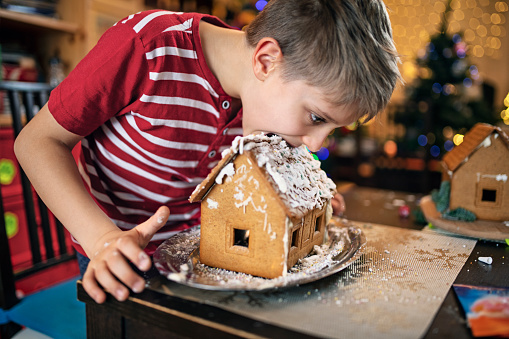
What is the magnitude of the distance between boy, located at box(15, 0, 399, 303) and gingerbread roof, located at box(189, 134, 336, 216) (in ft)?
0.17

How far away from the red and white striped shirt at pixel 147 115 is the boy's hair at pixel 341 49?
8.3 inches

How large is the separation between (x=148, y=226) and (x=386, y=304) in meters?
0.37

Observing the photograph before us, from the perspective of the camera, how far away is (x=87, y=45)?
7.14ft

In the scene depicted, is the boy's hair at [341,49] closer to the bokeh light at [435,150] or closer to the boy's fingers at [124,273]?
the boy's fingers at [124,273]

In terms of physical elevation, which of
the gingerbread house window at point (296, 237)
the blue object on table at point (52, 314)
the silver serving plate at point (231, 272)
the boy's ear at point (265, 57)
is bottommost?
the blue object on table at point (52, 314)

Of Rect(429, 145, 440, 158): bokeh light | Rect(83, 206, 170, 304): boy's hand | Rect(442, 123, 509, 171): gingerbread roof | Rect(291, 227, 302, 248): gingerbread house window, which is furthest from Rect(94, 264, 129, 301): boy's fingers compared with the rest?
Rect(429, 145, 440, 158): bokeh light

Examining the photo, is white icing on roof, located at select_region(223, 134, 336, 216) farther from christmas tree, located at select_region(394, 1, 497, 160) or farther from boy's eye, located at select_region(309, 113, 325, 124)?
christmas tree, located at select_region(394, 1, 497, 160)

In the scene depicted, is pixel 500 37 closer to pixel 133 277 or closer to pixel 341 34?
pixel 341 34

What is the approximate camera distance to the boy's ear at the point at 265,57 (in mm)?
698

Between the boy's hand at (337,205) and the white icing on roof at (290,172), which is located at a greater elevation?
the white icing on roof at (290,172)

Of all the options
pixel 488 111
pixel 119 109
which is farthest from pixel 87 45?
pixel 488 111

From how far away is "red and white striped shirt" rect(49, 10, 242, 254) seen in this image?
0.71m

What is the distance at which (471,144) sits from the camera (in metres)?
0.99

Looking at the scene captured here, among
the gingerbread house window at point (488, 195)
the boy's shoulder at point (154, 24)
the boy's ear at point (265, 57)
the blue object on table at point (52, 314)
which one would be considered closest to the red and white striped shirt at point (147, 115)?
the boy's shoulder at point (154, 24)
